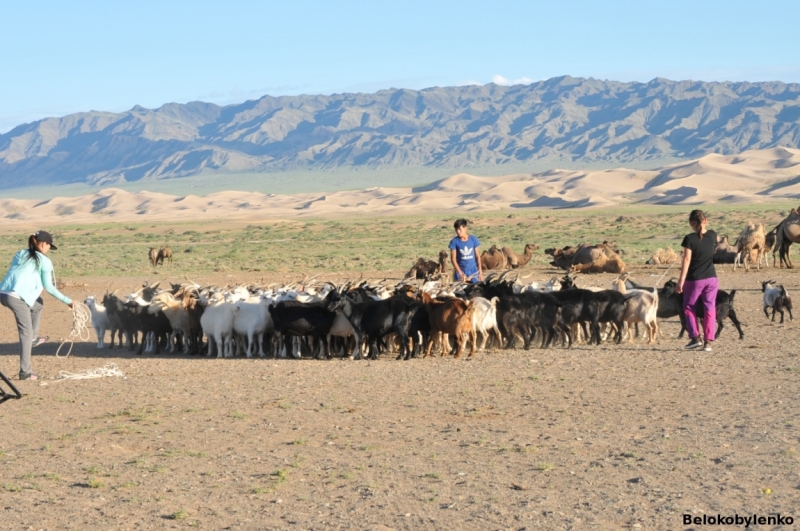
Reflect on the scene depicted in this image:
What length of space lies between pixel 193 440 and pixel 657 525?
427 centimetres

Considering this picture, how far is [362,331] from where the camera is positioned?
1414cm

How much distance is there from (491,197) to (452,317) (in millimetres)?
116635

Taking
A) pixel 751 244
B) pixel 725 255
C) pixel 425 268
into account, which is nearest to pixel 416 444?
pixel 425 268

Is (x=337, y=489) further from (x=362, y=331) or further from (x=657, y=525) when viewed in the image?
(x=362, y=331)

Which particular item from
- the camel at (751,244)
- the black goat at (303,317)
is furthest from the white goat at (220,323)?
the camel at (751,244)

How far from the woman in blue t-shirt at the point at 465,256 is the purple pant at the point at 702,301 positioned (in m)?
3.37

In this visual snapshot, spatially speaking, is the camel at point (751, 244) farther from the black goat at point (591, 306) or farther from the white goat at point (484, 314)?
the white goat at point (484, 314)

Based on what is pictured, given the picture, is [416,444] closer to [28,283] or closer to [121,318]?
[28,283]

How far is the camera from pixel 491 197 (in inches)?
5103

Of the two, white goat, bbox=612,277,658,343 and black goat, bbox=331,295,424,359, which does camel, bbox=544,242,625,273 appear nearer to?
white goat, bbox=612,277,658,343

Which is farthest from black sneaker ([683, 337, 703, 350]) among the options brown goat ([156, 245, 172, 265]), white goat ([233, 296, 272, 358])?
brown goat ([156, 245, 172, 265])

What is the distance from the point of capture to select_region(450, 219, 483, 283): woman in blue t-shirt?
50.6ft

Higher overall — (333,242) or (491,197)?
(491,197)

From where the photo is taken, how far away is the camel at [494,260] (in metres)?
28.5
